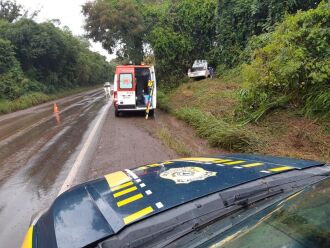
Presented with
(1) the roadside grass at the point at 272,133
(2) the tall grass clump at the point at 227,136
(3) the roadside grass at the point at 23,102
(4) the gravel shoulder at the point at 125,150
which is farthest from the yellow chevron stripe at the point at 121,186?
(3) the roadside grass at the point at 23,102

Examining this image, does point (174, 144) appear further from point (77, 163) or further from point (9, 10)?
point (9, 10)

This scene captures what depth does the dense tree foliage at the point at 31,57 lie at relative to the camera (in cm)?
2605

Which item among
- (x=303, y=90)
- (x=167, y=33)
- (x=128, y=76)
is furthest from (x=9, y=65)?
(x=303, y=90)

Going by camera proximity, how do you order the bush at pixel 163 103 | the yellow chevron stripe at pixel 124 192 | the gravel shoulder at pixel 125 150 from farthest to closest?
the bush at pixel 163 103
the gravel shoulder at pixel 125 150
the yellow chevron stripe at pixel 124 192

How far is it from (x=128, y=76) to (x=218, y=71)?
37.5 feet

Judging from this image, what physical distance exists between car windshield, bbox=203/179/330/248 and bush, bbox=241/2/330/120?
6958 mm

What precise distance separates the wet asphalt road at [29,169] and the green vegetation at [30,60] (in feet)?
38.8

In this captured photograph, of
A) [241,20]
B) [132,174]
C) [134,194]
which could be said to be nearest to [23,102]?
[241,20]

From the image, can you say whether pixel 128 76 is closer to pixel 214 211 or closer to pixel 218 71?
pixel 218 71

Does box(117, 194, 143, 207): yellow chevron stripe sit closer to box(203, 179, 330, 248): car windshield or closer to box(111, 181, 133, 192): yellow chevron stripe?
box(111, 181, 133, 192): yellow chevron stripe

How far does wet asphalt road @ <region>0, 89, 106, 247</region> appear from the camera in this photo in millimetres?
4740

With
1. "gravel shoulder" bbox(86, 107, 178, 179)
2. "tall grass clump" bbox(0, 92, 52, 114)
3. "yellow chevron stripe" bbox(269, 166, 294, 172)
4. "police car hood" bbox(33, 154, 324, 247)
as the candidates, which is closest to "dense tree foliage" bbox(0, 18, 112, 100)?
"tall grass clump" bbox(0, 92, 52, 114)

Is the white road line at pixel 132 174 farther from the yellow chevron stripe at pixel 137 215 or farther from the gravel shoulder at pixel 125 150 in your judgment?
the gravel shoulder at pixel 125 150

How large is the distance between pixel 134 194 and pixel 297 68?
7.32 metres
